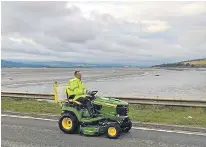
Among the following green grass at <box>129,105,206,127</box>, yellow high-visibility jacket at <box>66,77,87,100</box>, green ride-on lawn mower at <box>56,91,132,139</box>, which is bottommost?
green grass at <box>129,105,206,127</box>

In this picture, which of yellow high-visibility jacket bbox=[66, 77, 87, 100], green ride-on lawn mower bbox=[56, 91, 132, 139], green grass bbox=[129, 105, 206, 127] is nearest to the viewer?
green ride-on lawn mower bbox=[56, 91, 132, 139]

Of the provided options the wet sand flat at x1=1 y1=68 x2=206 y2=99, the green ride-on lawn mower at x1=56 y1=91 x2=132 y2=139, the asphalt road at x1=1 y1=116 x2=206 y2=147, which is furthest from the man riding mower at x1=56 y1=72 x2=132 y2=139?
the wet sand flat at x1=1 y1=68 x2=206 y2=99

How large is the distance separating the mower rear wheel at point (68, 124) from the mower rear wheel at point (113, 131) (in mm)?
992

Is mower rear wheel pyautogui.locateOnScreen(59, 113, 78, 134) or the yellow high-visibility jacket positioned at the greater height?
the yellow high-visibility jacket

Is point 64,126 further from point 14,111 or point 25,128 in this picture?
point 14,111

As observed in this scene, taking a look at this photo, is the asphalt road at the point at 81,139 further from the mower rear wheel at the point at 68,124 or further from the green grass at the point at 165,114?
the green grass at the point at 165,114

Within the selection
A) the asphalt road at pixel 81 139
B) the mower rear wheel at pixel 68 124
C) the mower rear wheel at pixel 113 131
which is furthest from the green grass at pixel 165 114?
the mower rear wheel at pixel 68 124

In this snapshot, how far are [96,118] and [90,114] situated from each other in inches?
7.8

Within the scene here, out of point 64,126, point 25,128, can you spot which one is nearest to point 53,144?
point 64,126

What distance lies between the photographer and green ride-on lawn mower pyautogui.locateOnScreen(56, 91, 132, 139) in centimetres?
877

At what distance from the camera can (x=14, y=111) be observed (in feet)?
41.1

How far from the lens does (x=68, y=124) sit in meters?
9.28

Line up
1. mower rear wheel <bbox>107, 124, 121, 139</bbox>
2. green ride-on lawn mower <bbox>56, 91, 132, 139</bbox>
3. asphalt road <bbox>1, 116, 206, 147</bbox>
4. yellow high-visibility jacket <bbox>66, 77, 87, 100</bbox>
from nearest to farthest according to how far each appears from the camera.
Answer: asphalt road <bbox>1, 116, 206, 147</bbox> → mower rear wheel <bbox>107, 124, 121, 139</bbox> → green ride-on lawn mower <bbox>56, 91, 132, 139</bbox> → yellow high-visibility jacket <bbox>66, 77, 87, 100</bbox>

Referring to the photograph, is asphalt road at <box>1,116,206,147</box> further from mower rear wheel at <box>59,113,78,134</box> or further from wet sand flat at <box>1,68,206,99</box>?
wet sand flat at <box>1,68,206,99</box>
